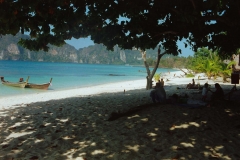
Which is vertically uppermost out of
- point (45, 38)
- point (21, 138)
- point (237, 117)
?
point (45, 38)

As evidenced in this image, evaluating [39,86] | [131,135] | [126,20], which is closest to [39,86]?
[39,86]

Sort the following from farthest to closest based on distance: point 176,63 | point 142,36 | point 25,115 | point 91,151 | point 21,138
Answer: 1. point 176,63
2. point 142,36
3. point 25,115
4. point 21,138
5. point 91,151

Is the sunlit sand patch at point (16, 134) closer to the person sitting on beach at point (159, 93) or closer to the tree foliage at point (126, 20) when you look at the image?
the tree foliage at point (126, 20)

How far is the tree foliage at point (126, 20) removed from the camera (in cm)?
578

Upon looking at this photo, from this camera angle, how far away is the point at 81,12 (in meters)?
7.21

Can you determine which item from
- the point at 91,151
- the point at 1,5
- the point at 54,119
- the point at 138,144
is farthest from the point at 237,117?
the point at 1,5

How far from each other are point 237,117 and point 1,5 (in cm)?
768

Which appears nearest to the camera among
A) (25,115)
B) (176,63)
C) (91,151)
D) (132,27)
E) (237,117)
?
(91,151)

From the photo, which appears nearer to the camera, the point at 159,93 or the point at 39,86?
the point at 159,93

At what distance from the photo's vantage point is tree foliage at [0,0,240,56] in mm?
5777

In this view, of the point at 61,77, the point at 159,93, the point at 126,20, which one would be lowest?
the point at 61,77

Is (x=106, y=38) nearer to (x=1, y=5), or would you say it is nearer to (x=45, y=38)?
(x=45, y=38)

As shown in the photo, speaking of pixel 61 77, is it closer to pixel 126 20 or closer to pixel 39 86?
pixel 39 86

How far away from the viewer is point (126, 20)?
359 inches
